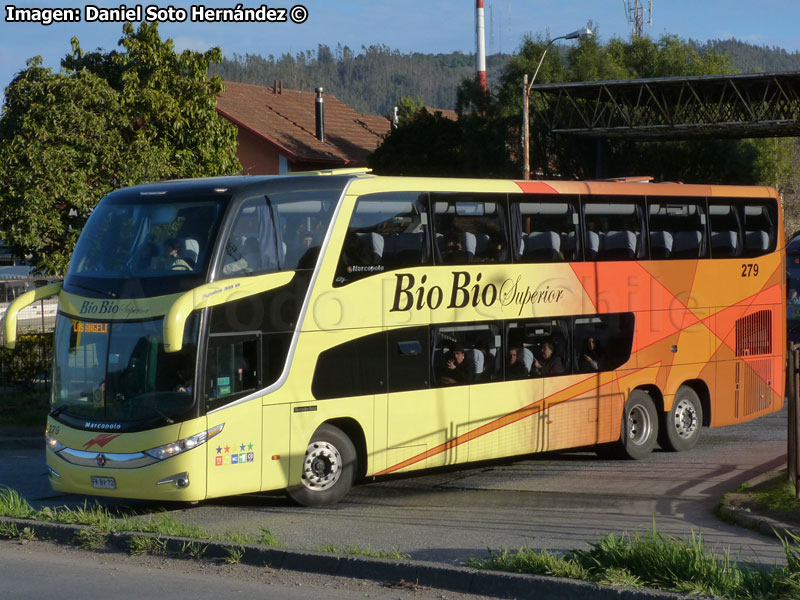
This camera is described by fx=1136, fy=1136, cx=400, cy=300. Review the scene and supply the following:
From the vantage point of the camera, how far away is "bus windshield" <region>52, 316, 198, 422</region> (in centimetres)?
1130

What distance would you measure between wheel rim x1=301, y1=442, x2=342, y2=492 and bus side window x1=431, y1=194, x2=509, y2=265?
2690mm

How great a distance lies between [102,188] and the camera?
23219 millimetres

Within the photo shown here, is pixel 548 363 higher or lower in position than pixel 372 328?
lower

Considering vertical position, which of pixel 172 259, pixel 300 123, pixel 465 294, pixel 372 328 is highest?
pixel 300 123

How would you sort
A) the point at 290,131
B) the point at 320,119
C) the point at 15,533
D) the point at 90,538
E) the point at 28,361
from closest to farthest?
1. the point at 90,538
2. the point at 15,533
3. the point at 28,361
4. the point at 290,131
5. the point at 320,119

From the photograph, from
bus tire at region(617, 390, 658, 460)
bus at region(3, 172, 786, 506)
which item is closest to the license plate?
bus at region(3, 172, 786, 506)

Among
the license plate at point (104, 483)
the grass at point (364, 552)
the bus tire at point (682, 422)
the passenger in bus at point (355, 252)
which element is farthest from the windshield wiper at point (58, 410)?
the bus tire at point (682, 422)

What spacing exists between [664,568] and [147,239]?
6536 mm

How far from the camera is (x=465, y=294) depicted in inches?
544

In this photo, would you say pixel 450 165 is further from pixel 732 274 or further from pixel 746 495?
pixel 746 495

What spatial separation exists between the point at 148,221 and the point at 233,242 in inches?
40.2

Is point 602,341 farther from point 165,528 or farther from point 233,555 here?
point 233,555

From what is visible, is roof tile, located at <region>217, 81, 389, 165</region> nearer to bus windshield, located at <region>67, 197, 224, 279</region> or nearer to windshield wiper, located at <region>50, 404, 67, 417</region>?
bus windshield, located at <region>67, 197, 224, 279</region>

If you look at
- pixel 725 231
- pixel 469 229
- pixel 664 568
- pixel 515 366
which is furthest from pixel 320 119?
pixel 664 568
